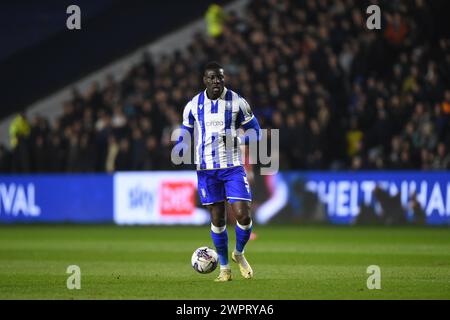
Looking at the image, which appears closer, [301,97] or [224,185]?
[224,185]

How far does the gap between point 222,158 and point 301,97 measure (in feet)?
35.7

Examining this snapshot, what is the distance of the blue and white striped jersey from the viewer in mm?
10727

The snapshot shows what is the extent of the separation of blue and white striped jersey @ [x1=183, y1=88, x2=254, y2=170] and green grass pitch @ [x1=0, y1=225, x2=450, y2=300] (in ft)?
4.45

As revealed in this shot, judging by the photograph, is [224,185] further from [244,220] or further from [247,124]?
[247,124]

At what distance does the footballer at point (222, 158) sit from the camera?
1070 centimetres

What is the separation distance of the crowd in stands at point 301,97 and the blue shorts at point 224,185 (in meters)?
9.92

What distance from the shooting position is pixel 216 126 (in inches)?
424

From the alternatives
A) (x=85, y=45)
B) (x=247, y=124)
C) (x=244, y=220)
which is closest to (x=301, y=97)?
(x=85, y=45)

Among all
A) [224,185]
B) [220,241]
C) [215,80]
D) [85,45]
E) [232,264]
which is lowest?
[232,264]

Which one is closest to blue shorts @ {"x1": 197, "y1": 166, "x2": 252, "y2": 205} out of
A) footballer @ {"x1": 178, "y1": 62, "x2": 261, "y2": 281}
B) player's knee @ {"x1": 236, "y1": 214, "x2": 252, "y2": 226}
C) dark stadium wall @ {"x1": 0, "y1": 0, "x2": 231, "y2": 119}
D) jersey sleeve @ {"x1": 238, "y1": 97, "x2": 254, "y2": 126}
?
footballer @ {"x1": 178, "y1": 62, "x2": 261, "y2": 281}

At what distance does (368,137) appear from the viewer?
68.6ft

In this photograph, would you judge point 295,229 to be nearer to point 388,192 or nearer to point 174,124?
point 388,192

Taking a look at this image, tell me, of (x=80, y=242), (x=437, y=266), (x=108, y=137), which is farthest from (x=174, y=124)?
(x=437, y=266)

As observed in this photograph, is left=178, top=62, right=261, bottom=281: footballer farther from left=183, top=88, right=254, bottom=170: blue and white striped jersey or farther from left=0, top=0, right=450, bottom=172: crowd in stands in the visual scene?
left=0, top=0, right=450, bottom=172: crowd in stands
